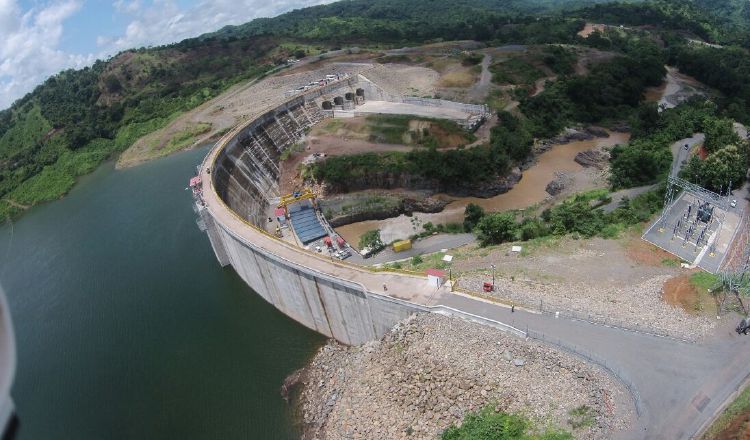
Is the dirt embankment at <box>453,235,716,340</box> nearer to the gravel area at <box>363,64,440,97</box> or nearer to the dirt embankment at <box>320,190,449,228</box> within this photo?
the dirt embankment at <box>320,190,449,228</box>

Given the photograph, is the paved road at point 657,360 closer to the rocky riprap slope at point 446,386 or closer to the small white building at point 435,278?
the small white building at point 435,278

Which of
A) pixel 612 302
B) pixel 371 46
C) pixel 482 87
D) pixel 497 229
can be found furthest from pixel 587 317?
pixel 371 46

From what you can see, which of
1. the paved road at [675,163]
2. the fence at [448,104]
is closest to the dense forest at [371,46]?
the paved road at [675,163]

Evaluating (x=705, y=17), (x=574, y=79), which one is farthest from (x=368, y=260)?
(x=705, y=17)

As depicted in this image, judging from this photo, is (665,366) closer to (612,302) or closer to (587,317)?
(587,317)

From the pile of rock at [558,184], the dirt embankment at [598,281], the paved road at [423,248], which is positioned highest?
the dirt embankment at [598,281]

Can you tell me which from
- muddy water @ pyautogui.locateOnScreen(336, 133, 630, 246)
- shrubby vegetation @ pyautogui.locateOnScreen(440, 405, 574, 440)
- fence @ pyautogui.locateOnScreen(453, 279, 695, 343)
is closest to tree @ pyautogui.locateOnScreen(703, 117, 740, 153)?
muddy water @ pyautogui.locateOnScreen(336, 133, 630, 246)
